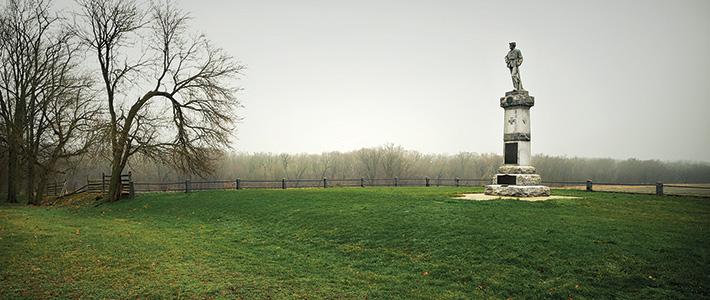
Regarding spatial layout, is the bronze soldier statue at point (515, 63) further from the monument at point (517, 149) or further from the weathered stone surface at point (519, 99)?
the weathered stone surface at point (519, 99)

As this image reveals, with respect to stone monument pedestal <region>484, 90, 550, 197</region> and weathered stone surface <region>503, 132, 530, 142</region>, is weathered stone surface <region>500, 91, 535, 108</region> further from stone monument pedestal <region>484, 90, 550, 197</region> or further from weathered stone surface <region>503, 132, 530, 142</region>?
weathered stone surface <region>503, 132, 530, 142</region>

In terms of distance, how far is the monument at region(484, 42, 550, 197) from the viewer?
64.8 feet

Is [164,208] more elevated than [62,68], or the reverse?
[62,68]

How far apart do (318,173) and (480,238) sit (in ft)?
195

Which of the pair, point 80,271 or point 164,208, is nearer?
point 80,271

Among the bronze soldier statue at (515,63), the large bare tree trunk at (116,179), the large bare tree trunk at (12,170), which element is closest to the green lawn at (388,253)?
the bronze soldier statue at (515,63)

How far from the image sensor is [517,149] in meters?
20.0

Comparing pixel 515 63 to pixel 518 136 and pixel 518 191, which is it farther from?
pixel 518 191

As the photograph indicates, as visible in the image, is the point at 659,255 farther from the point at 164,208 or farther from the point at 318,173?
the point at 318,173

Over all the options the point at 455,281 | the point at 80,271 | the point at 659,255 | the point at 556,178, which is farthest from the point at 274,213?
the point at 556,178

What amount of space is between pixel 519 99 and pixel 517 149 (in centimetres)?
228

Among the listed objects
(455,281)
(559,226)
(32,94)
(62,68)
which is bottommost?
(455,281)

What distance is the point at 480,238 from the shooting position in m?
11.9

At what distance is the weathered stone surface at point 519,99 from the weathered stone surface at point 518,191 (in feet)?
12.4
